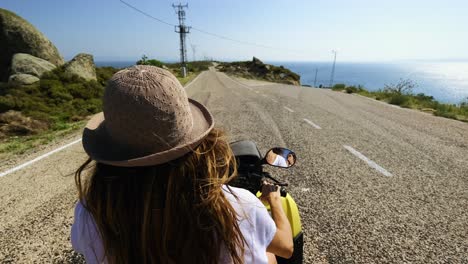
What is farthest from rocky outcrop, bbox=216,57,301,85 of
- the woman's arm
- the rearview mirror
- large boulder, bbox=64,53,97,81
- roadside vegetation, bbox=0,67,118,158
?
the woman's arm

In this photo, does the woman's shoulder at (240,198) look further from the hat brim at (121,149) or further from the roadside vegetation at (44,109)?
the roadside vegetation at (44,109)

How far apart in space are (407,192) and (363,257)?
176cm

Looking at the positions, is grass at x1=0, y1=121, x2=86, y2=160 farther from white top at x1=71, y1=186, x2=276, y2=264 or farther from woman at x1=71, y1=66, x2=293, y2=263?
woman at x1=71, y1=66, x2=293, y2=263

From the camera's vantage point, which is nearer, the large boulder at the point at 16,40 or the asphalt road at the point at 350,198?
the asphalt road at the point at 350,198

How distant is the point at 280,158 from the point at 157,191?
86 centimetres

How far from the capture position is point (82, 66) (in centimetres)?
1532

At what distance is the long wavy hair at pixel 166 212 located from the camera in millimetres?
1085

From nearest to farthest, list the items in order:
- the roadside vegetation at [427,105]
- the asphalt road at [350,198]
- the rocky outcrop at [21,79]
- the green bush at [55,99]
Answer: the asphalt road at [350,198] → the green bush at [55,99] → the roadside vegetation at [427,105] → the rocky outcrop at [21,79]

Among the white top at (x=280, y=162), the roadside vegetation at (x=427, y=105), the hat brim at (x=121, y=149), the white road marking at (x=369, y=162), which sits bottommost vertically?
the roadside vegetation at (x=427, y=105)

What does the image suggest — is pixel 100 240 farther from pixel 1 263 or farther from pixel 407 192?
pixel 407 192

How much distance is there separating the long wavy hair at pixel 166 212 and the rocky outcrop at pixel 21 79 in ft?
44.7

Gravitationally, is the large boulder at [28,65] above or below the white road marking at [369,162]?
above

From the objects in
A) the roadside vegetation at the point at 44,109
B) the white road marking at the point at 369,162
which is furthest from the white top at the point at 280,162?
the roadside vegetation at the point at 44,109

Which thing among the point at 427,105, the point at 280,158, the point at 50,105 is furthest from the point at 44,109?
the point at 427,105
